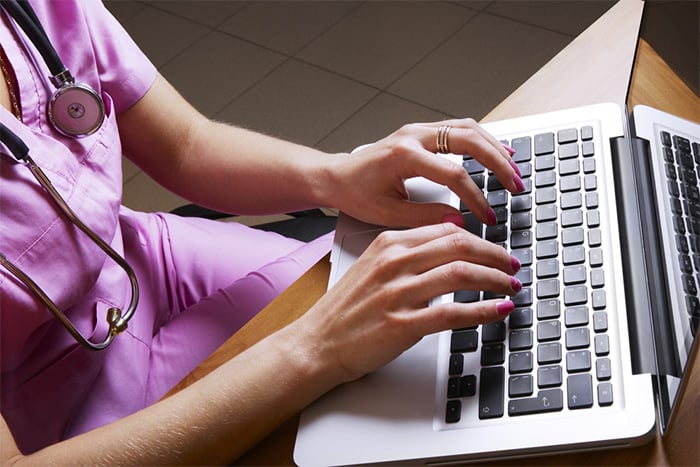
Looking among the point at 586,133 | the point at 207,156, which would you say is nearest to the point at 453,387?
the point at 586,133

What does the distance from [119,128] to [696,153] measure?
66 cm

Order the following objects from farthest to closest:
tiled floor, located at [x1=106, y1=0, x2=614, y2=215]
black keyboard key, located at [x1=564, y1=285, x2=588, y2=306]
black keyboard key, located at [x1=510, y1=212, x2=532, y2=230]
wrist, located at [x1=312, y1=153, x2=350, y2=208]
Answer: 1. tiled floor, located at [x1=106, y1=0, x2=614, y2=215]
2. wrist, located at [x1=312, y1=153, x2=350, y2=208]
3. black keyboard key, located at [x1=510, y1=212, x2=532, y2=230]
4. black keyboard key, located at [x1=564, y1=285, x2=588, y2=306]

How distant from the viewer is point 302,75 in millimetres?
2398

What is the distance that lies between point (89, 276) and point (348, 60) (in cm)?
156

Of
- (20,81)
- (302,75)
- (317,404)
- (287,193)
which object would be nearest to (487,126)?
(287,193)

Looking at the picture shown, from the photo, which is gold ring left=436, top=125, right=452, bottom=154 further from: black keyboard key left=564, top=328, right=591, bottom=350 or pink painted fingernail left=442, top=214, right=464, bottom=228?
black keyboard key left=564, top=328, right=591, bottom=350

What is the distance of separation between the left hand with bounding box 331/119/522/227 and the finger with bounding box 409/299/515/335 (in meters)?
0.15

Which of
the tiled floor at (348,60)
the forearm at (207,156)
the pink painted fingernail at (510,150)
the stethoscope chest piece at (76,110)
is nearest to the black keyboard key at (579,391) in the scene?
the pink painted fingernail at (510,150)

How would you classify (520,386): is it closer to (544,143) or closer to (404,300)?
(404,300)

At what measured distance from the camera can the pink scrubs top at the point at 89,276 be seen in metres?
0.89

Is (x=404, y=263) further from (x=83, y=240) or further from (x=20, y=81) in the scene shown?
(x=20, y=81)

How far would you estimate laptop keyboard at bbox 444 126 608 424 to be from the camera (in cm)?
69

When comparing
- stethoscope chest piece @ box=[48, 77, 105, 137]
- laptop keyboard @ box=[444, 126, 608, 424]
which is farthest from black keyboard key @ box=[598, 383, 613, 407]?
stethoscope chest piece @ box=[48, 77, 105, 137]

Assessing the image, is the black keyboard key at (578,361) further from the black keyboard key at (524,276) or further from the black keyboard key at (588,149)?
the black keyboard key at (588,149)
